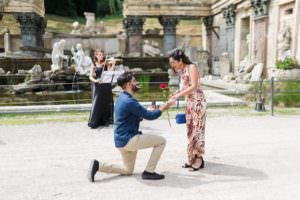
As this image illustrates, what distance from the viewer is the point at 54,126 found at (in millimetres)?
7289

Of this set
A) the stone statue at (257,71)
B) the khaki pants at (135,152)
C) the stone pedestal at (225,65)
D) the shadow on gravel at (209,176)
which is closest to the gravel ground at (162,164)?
the shadow on gravel at (209,176)

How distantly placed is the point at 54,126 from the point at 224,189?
4.73 metres

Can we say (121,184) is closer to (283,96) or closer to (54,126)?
(54,126)

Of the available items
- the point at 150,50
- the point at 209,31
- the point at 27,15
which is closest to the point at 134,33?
the point at 150,50

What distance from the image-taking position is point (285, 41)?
593 inches

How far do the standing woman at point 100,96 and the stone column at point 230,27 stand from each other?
652 inches

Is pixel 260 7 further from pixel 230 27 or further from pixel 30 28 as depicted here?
pixel 30 28

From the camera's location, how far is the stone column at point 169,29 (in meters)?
26.7

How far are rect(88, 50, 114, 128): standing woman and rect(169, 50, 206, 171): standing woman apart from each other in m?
3.26

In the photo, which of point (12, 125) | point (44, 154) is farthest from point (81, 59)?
point (44, 154)

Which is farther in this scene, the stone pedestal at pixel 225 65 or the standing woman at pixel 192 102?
the stone pedestal at pixel 225 65

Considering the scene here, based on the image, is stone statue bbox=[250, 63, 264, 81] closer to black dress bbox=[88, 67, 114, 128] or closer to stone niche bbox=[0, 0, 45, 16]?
black dress bbox=[88, 67, 114, 128]

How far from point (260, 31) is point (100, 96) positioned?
1319cm

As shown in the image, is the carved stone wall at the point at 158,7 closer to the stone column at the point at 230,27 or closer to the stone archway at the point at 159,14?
the stone archway at the point at 159,14
